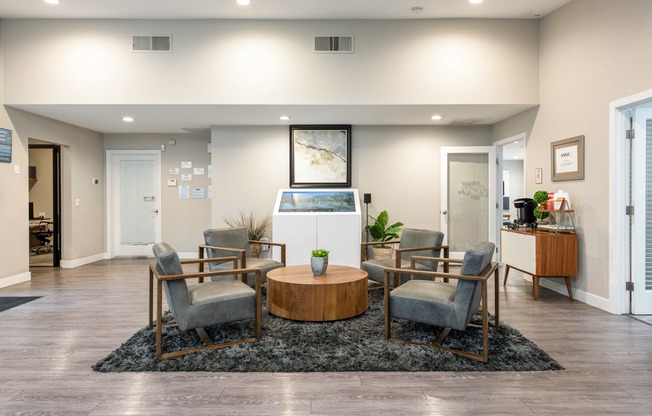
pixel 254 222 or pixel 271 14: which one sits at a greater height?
pixel 271 14

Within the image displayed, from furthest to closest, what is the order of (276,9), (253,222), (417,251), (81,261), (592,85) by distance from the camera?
(81,261), (253,222), (276,9), (417,251), (592,85)

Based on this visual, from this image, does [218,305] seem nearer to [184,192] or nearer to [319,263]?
[319,263]

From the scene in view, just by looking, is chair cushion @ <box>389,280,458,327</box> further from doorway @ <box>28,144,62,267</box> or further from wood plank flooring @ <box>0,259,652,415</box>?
doorway @ <box>28,144,62,267</box>

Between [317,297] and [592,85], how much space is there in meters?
3.93

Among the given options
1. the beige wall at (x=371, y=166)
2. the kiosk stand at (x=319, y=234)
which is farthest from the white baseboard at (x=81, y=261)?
the kiosk stand at (x=319, y=234)

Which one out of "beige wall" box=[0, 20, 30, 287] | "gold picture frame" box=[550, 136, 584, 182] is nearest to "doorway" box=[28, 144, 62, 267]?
"beige wall" box=[0, 20, 30, 287]

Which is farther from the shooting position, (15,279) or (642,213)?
(15,279)

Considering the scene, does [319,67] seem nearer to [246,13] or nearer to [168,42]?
[246,13]

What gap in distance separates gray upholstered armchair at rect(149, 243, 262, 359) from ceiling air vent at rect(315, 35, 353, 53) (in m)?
3.54

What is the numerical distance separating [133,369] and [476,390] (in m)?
2.33

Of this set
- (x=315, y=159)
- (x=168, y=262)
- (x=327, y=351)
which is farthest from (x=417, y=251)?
(x=168, y=262)

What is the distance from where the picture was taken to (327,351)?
2961 millimetres

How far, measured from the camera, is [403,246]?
4.89 meters

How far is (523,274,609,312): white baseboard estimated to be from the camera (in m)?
4.23
